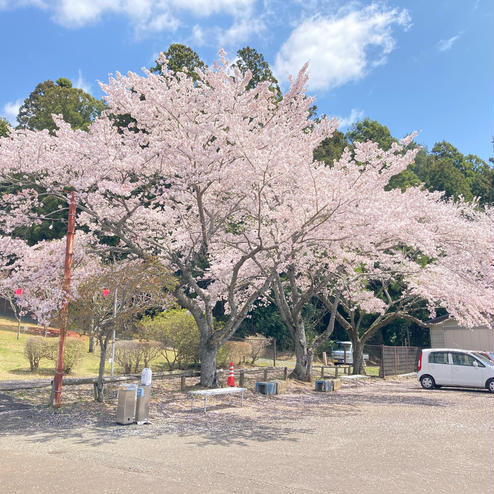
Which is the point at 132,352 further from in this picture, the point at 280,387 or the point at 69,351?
the point at 280,387

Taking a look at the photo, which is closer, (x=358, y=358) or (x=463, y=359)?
(x=463, y=359)

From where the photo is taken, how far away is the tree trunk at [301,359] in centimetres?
1838

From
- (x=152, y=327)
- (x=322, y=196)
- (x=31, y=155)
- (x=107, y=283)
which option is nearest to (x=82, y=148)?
(x=31, y=155)

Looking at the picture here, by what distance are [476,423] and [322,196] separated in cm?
676

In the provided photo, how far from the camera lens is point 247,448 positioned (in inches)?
295

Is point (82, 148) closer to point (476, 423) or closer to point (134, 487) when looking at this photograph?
point (134, 487)

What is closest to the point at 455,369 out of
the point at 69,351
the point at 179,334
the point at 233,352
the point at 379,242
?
the point at 379,242

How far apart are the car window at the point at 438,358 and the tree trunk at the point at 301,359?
15.4ft

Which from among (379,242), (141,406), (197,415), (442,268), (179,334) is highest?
(379,242)

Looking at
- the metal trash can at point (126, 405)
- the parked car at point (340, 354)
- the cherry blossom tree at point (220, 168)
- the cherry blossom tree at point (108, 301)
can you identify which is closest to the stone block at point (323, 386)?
the cherry blossom tree at point (220, 168)

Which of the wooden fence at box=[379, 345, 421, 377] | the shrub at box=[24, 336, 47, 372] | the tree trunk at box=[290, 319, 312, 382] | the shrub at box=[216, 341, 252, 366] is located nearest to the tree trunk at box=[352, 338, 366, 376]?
the wooden fence at box=[379, 345, 421, 377]

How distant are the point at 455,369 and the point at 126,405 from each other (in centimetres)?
1275

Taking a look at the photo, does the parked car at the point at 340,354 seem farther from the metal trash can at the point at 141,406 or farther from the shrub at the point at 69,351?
the metal trash can at the point at 141,406

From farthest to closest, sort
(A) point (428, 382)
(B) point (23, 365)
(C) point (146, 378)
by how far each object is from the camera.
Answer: (B) point (23, 365) < (A) point (428, 382) < (C) point (146, 378)
